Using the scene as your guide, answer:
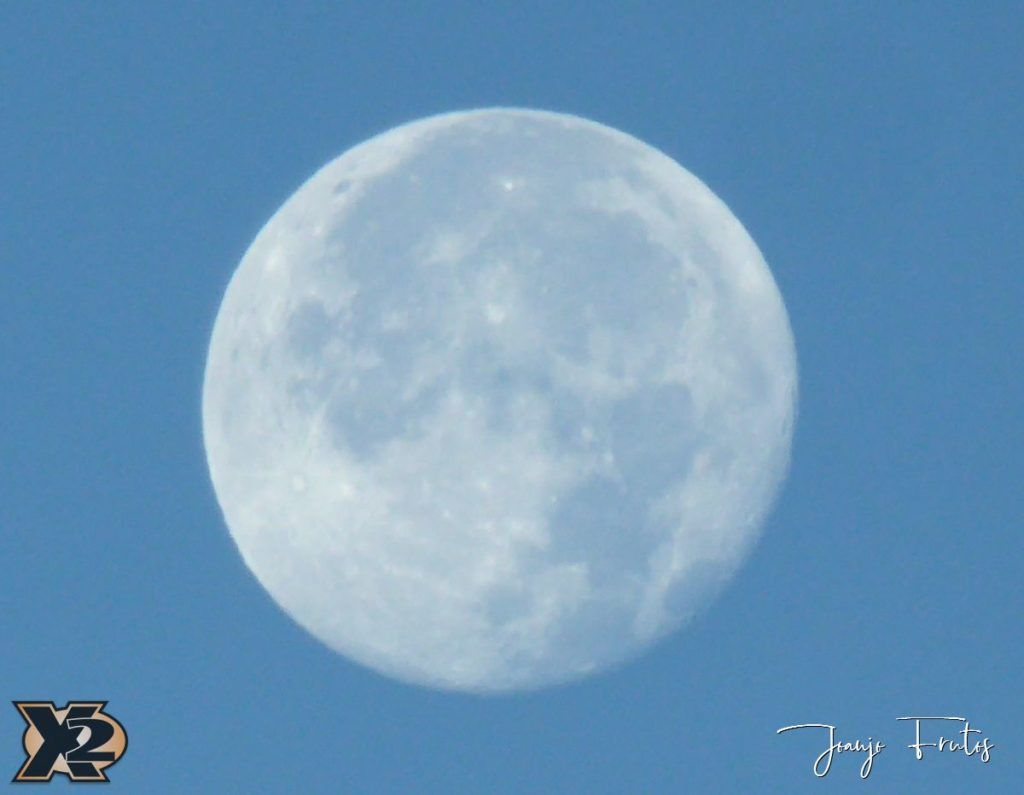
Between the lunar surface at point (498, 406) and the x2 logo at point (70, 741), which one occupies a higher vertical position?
the lunar surface at point (498, 406)

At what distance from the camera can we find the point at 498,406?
14.8 m

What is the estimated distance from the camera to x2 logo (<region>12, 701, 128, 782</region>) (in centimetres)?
2078

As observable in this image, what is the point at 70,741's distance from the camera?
21.6m

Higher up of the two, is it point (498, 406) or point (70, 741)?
point (498, 406)

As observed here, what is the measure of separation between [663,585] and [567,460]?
3.11m

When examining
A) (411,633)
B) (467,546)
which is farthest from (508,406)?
(411,633)

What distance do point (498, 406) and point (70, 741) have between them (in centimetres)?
1298

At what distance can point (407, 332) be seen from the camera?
49.8 ft

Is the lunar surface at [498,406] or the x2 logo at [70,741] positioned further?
the x2 logo at [70,741]

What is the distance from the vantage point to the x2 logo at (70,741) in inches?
818

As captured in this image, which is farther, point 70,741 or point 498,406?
point 70,741

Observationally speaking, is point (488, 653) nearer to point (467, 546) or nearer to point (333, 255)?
point (467, 546)

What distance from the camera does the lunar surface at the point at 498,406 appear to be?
15.0 m

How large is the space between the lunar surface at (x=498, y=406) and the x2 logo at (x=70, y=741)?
638cm
